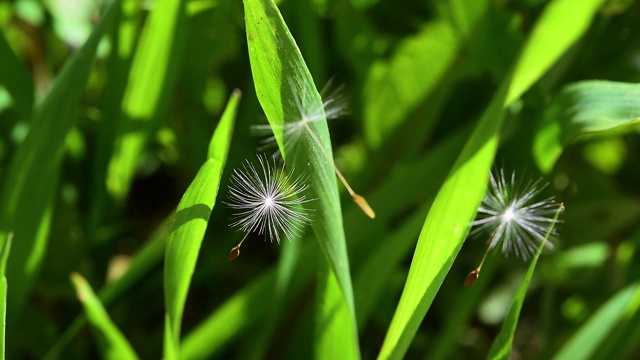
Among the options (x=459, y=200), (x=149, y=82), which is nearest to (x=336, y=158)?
(x=149, y=82)

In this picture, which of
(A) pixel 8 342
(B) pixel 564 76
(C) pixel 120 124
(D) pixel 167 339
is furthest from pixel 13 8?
(B) pixel 564 76

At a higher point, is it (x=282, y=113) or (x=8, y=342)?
(x=8, y=342)

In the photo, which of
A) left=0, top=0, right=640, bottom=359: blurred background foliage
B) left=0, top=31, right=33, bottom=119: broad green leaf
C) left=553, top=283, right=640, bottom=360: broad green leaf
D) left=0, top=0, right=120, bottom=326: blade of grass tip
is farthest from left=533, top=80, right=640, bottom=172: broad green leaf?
left=0, top=31, right=33, bottom=119: broad green leaf

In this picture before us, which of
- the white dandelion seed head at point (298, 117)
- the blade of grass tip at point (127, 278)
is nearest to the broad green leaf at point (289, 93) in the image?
the white dandelion seed head at point (298, 117)

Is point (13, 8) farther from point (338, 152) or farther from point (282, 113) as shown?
point (282, 113)

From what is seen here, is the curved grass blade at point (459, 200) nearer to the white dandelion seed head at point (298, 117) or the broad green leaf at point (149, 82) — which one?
the white dandelion seed head at point (298, 117)

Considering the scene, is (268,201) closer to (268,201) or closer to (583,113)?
(268,201)
